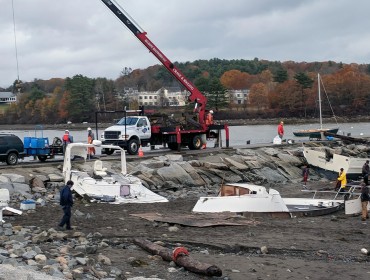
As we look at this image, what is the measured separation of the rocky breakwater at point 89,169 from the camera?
12.1 metres

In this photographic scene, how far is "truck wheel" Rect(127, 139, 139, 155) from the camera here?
3316 centimetres

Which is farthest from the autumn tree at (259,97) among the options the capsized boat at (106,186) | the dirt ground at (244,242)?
the dirt ground at (244,242)

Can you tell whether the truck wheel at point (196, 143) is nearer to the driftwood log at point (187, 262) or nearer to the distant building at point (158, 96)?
the driftwood log at point (187, 262)

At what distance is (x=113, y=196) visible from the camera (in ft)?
73.9

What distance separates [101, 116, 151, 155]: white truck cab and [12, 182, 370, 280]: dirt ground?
447 inches

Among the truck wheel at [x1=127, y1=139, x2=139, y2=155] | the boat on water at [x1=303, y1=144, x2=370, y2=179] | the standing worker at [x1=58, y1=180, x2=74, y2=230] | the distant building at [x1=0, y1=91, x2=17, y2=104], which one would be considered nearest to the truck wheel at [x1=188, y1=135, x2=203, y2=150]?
the truck wheel at [x1=127, y1=139, x2=139, y2=155]

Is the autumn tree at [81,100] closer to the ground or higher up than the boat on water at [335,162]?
higher up

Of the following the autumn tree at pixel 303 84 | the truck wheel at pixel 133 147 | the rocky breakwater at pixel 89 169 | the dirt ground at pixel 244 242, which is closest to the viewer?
the rocky breakwater at pixel 89 169

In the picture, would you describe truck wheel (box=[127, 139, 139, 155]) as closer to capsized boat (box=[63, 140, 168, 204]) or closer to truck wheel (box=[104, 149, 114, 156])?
truck wheel (box=[104, 149, 114, 156])

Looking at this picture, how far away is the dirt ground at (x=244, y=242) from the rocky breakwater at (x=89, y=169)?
669mm

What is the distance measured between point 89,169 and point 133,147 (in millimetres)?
6706

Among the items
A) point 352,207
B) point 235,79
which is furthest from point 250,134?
point 235,79

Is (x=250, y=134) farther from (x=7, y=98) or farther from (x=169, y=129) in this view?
(x=7, y=98)

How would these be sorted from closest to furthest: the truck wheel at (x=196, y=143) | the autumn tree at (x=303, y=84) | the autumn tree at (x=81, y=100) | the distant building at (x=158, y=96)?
the truck wheel at (x=196, y=143) < the autumn tree at (x=81, y=100) < the autumn tree at (x=303, y=84) < the distant building at (x=158, y=96)
